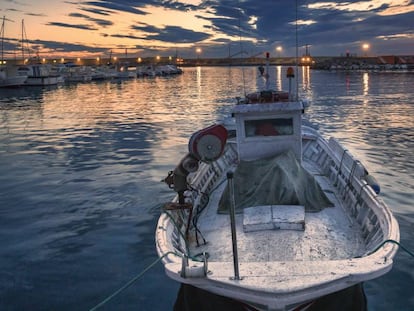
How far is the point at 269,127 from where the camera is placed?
13.6 metres

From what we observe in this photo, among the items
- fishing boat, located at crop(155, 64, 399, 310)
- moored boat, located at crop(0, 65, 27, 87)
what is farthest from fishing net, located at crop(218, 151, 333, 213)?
moored boat, located at crop(0, 65, 27, 87)

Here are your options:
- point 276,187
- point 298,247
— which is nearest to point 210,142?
point 298,247

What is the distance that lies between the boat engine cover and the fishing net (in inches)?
139

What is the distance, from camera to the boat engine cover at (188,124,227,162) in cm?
772

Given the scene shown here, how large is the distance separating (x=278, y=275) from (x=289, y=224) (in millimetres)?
3465

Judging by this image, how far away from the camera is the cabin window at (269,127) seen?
13477 millimetres

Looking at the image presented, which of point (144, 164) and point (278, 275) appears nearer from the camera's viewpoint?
point (278, 275)

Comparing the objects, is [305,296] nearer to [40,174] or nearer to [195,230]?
[195,230]

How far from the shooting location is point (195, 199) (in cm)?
1210

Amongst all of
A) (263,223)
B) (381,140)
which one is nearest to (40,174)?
(263,223)

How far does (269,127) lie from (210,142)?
6.22 m

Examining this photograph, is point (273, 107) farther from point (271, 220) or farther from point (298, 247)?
point (298, 247)

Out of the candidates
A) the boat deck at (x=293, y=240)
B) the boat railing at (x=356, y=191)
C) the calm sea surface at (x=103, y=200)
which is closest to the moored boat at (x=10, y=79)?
the calm sea surface at (x=103, y=200)

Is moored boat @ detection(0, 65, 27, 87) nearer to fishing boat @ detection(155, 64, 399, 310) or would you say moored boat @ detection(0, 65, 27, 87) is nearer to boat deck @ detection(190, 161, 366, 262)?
fishing boat @ detection(155, 64, 399, 310)
